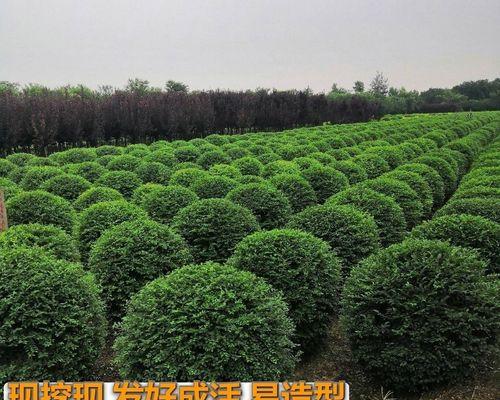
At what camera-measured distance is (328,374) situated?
530 centimetres

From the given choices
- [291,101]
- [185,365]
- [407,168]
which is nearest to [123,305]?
[185,365]

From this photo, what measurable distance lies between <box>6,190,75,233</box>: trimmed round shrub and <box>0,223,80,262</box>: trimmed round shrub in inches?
65.9

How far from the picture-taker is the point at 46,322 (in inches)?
173

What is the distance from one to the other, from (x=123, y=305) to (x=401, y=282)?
3120mm

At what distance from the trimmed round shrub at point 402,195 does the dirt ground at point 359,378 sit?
4099mm

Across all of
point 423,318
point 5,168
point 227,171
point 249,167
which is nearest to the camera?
point 423,318

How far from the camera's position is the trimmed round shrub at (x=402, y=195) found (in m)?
9.39

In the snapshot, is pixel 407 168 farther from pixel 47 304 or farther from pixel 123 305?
pixel 47 304

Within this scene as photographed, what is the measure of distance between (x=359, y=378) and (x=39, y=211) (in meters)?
5.61

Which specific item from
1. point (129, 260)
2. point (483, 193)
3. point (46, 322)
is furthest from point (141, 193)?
point (483, 193)

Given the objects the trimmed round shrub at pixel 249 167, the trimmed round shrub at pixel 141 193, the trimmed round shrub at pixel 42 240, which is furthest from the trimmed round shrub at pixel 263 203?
the trimmed round shrub at pixel 249 167

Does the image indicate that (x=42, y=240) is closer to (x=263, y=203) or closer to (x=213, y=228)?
(x=213, y=228)

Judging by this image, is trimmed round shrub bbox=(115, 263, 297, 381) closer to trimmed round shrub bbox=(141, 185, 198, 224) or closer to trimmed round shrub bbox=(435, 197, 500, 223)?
trimmed round shrub bbox=(141, 185, 198, 224)

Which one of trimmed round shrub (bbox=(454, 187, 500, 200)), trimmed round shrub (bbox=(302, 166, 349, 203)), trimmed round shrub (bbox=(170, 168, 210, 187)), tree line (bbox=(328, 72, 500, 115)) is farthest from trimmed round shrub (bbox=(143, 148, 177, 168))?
tree line (bbox=(328, 72, 500, 115))
